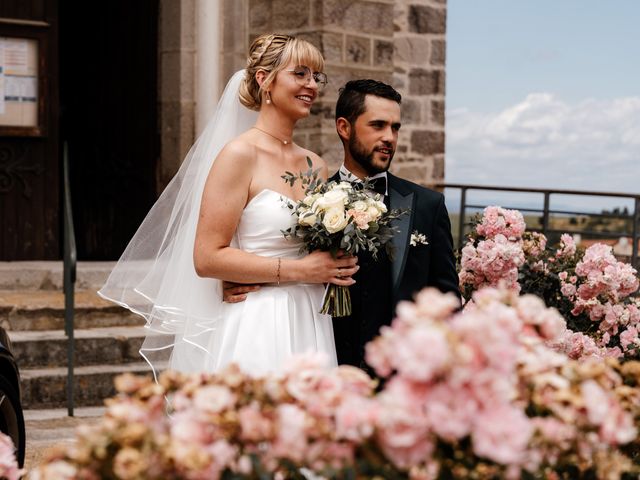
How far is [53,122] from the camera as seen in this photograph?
888cm

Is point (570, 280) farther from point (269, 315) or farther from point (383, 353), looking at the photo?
point (383, 353)

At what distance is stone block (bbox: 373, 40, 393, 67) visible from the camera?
29.2ft

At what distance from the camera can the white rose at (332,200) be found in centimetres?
341

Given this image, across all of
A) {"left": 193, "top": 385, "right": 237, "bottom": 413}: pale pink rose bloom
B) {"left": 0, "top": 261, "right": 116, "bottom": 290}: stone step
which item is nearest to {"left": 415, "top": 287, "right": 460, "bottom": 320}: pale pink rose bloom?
{"left": 193, "top": 385, "right": 237, "bottom": 413}: pale pink rose bloom

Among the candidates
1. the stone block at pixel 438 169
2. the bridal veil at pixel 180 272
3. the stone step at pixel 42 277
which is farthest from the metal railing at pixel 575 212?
the bridal veil at pixel 180 272

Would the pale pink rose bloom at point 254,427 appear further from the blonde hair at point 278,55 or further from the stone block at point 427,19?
the stone block at point 427,19

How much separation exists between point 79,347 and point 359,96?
13.2 ft

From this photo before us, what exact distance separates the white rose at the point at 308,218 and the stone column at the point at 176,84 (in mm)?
5536

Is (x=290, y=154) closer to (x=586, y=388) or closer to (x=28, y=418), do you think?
(x=586, y=388)

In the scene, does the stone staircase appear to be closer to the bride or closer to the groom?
the bride

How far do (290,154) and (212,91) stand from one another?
514 centimetres

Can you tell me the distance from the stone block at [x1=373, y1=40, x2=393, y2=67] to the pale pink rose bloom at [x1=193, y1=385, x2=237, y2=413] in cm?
735

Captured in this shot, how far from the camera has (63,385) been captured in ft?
22.6

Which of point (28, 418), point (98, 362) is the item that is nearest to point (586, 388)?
point (28, 418)
